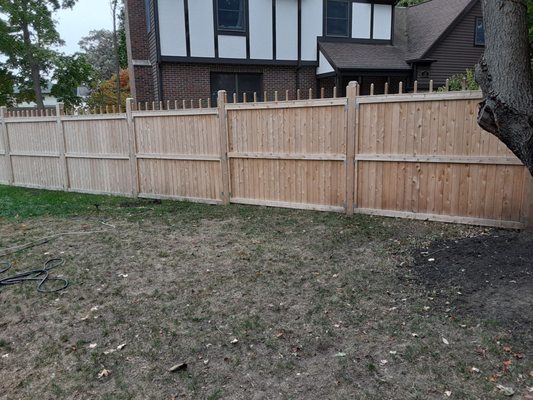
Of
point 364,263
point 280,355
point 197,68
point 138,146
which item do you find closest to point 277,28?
point 197,68

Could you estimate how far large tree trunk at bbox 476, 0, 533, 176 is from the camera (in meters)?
3.48

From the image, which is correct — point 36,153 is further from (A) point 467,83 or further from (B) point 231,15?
(A) point 467,83

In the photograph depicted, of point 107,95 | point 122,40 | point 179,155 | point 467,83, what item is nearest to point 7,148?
point 179,155

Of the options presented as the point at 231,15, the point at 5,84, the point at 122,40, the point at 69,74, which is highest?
the point at 122,40

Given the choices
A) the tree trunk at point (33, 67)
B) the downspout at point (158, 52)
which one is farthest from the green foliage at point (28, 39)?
the downspout at point (158, 52)

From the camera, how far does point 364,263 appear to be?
15.4 ft

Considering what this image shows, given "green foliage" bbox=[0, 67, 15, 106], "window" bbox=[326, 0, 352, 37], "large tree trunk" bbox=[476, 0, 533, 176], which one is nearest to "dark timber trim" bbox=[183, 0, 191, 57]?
"window" bbox=[326, 0, 352, 37]

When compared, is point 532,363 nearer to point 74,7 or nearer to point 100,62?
point 74,7

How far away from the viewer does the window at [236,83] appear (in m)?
14.8

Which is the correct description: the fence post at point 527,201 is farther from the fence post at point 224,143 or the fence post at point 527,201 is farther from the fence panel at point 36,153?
the fence panel at point 36,153

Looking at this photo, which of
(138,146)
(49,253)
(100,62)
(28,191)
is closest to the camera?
(49,253)

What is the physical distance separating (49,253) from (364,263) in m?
3.82

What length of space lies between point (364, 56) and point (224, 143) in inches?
365

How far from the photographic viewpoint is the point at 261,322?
11.4 ft
